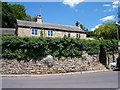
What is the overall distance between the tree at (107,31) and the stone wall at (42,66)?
32810 mm

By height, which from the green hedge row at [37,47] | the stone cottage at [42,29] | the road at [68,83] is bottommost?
the road at [68,83]

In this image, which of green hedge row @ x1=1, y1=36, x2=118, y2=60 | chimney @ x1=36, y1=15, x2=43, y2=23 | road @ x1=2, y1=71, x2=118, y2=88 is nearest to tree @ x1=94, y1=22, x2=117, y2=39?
chimney @ x1=36, y1=15, x2=43, y2=23

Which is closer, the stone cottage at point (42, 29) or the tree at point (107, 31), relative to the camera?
the stone cottage at point (42, 29)

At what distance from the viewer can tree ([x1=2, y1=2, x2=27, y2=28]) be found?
62.7 meters

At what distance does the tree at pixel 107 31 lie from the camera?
60.8 m

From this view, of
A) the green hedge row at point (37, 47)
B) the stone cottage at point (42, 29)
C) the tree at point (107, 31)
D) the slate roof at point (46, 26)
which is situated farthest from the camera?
the tree at point (107, 31)

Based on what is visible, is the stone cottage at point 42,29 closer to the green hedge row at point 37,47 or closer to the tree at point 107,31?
the tree at point 107,31

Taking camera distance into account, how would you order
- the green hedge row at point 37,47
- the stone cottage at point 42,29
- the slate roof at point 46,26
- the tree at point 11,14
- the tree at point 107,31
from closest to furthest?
the green hedge row at point 37,47 → the stone cottage at point 42,29 → the slate roof at point 46,26 → the tree at point 107,31 → the tree at point 11,14

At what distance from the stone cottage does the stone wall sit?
14.1 m

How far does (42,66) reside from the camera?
27078 millimetres

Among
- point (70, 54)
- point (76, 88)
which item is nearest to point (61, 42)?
point (70, 54)

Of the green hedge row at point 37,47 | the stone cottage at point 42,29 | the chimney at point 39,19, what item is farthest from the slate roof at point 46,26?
the green hedge row at point 37,47

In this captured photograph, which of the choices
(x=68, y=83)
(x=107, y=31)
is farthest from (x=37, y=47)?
(x=107, y=31)

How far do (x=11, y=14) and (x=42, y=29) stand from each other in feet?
68.5
